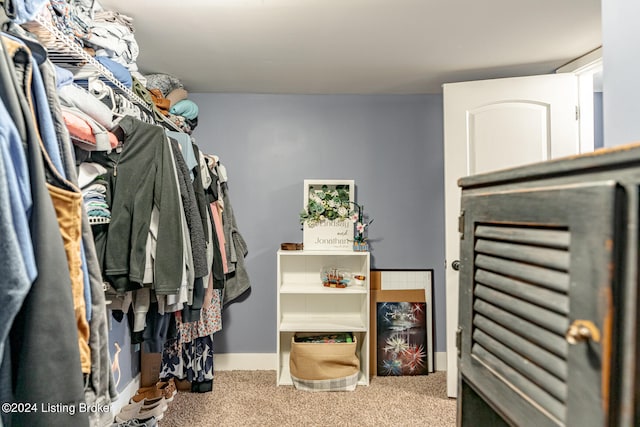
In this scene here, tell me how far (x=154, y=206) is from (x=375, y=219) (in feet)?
6.29

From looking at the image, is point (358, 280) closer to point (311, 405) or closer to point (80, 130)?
point (311, 405)

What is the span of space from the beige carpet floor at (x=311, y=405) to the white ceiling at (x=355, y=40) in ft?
7.27

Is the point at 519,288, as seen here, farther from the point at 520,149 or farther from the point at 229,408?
the point at 229,408

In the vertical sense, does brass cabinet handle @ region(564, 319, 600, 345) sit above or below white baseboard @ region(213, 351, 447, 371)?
above

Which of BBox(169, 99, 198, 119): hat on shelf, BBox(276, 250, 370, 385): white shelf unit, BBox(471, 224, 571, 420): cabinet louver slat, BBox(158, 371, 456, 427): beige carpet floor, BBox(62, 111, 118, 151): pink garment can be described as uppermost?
BBox(169, 99, 198, 119): hat on shelf

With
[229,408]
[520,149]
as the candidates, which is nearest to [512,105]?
[520,149]

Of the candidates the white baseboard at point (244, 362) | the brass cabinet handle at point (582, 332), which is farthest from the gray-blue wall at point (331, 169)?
the brass cabinet handle at point (582, 332)

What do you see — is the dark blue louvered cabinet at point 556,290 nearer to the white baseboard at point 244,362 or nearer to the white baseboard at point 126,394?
the white baseboard at point 126,394

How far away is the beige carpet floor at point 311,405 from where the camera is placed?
2283 mm

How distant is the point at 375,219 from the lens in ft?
10.3

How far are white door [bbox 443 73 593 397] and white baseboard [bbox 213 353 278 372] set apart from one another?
1.38 metres

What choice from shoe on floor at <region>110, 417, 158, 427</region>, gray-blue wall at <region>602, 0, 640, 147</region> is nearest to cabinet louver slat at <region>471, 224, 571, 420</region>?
gray-blue wall at <region>602, 0, 640, 147</region>

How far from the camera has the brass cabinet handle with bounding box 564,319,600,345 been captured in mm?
477

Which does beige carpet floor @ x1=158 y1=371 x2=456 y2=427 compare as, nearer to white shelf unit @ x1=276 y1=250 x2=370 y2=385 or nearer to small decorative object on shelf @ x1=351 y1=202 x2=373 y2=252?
white shelf unit @ x1=276 y1=250 x2=370 y2=385
